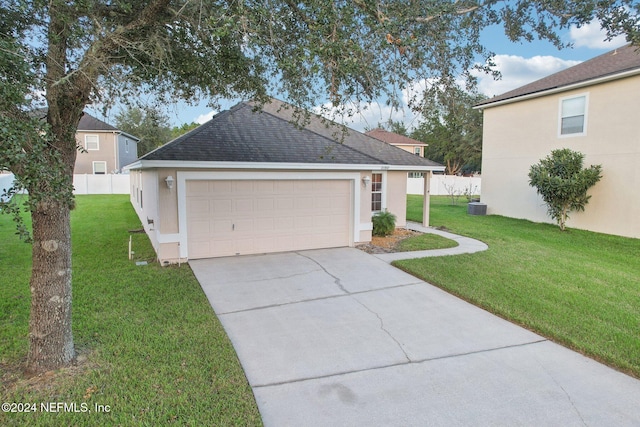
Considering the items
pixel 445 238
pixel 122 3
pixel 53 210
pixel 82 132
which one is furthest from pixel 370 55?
pixel 82 132

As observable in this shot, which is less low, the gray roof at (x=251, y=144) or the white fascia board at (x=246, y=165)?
the gray roof at (x=251, y=144)

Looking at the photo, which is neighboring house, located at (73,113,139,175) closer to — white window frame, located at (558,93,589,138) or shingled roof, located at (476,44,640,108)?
shingled roof, located at (476,44,640,108)

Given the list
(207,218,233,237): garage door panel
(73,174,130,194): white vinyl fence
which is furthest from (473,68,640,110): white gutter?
(73,174,130,194): white vinyl fence

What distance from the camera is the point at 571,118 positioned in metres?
13.5

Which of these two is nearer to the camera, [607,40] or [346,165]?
[607,40]

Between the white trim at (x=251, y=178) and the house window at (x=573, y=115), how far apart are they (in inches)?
338

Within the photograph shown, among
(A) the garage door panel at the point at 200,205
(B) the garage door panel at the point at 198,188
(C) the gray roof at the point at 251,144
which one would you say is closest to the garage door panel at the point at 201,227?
(A) the garage door panel at the point at 200,205

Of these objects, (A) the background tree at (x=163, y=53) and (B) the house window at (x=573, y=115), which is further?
(B) the house window at (x=573, y=115)

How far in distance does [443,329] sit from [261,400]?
9.10 feet

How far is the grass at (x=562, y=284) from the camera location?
486 centimetres

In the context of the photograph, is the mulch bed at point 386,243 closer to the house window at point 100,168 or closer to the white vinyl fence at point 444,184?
the white vinyl fence at point 444,184

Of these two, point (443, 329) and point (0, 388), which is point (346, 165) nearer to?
point (443, 329)

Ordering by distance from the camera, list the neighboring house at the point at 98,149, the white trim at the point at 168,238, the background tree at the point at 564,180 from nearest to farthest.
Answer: the white trim at the point at 168,238
the background tree at the point at 564,180
the neighboring house at the point at 98,149

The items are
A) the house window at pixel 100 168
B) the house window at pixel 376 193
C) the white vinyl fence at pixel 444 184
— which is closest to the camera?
the house window at pixel 376 193
